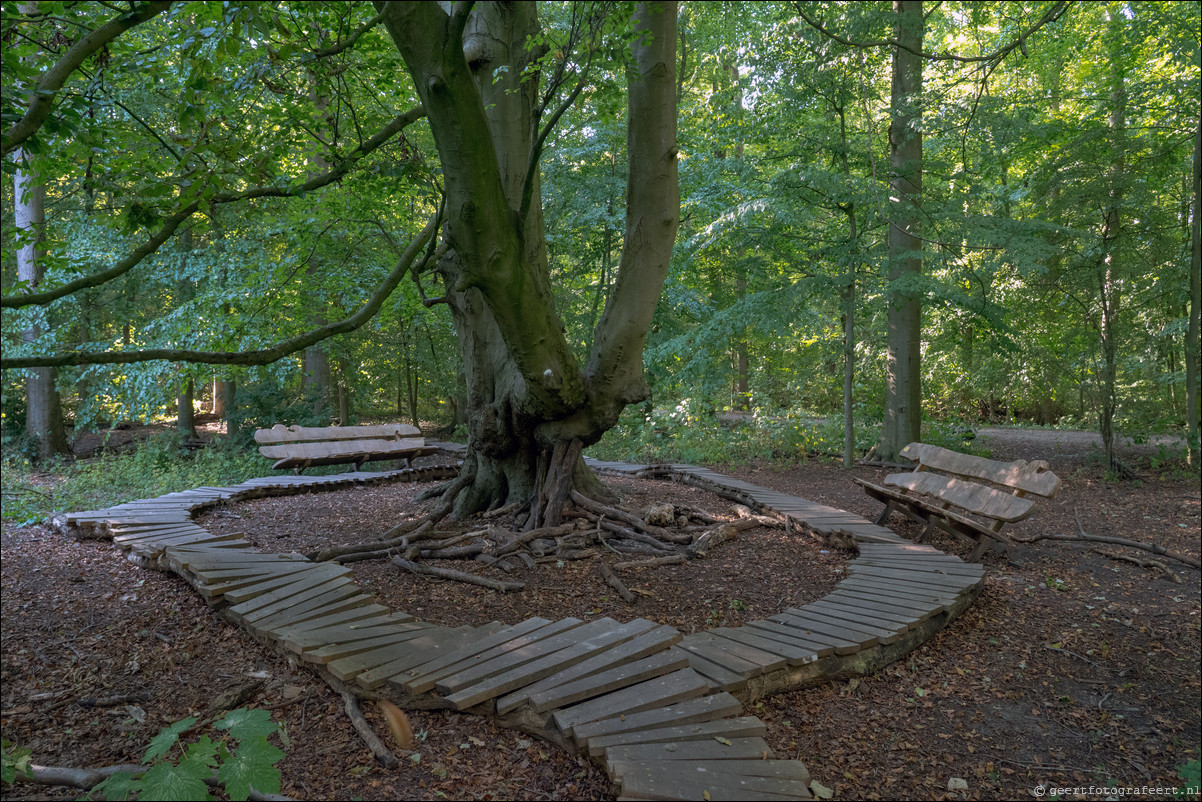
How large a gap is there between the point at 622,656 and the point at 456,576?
5.97 feet

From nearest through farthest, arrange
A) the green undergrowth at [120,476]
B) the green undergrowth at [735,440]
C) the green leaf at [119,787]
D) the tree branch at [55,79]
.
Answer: the green leaf at [119,787] < the tree branch at [55,79] < the green undergrowth at [120,476] < the green undergrowth at [735,440]

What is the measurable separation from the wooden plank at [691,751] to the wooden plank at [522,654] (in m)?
0.73

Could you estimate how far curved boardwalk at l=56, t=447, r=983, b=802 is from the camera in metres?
2.35

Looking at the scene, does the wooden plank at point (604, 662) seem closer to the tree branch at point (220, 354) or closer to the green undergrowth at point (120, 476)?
the tree branch at point (220, 354)

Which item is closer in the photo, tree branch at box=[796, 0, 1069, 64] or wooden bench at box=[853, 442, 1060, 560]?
tree branch at box=[796, 0, 1069, 64]

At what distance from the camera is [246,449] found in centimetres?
1187

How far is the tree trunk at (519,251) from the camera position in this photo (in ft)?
11.1

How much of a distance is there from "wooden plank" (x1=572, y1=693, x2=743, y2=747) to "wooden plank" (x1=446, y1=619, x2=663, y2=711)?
391mm

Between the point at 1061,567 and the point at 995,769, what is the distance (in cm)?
341

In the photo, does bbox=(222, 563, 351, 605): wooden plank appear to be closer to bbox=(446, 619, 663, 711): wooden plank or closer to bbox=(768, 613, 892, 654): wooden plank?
bbox=(446, 619, 663, 711): wooden plank

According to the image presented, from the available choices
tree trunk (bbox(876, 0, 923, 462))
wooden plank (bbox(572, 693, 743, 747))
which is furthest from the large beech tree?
tree trunk (bbox(876, 0, 923, 462))

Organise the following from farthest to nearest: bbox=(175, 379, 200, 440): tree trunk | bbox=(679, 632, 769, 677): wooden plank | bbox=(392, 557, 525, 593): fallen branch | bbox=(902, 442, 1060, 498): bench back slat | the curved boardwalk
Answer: bbox=(175, 379, 200, 440): tree trunk
bbox=(902, 442, 1060, 498): bench back slat
bbox=(392, 557, 525, 593): fallen branch
bbox=(679, 632, 769, 677): wooden plank
the curved boardwalk

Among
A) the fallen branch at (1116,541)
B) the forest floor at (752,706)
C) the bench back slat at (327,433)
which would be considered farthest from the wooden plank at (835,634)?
the bench back slat at (327,433)

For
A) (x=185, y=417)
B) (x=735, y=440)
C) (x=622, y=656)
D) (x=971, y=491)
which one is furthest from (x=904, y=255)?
(x=185, y=417)
